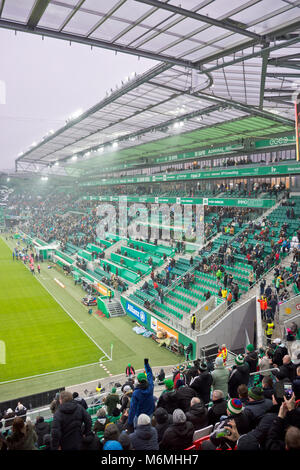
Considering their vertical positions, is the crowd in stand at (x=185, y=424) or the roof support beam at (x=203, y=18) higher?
the roof support beam at (x=203, y=18)

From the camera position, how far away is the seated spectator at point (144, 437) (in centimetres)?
370

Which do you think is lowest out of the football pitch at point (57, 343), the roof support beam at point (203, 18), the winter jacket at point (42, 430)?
the football pitch at point (57, 343)

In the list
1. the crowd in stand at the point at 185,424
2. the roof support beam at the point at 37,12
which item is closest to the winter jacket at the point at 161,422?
the crowd in stand at the point at 185,424

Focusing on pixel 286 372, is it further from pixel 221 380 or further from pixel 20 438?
pixel 20 438

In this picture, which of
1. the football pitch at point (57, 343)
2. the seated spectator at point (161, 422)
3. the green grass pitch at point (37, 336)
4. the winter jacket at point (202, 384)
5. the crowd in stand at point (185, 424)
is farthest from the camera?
the green grass pitch at point (37, 336)

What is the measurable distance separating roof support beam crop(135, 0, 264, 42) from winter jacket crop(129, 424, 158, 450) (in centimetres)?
926

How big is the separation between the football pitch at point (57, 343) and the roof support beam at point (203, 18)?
519 inches

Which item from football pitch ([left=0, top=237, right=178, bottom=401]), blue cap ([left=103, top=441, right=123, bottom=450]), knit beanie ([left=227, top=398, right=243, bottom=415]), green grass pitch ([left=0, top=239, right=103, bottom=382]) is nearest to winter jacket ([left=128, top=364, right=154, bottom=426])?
knit beanie ([left=227, top=398, right=243, bottom=415])

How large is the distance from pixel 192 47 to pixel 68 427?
12.1 m

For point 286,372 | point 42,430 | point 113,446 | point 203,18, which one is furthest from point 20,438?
point 203,18

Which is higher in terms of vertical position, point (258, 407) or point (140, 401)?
point (258, 407)

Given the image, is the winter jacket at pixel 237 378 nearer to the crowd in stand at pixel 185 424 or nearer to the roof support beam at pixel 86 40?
the crowd in stand at pixel 185 424

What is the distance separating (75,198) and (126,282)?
129 feet

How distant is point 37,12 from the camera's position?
899cm
